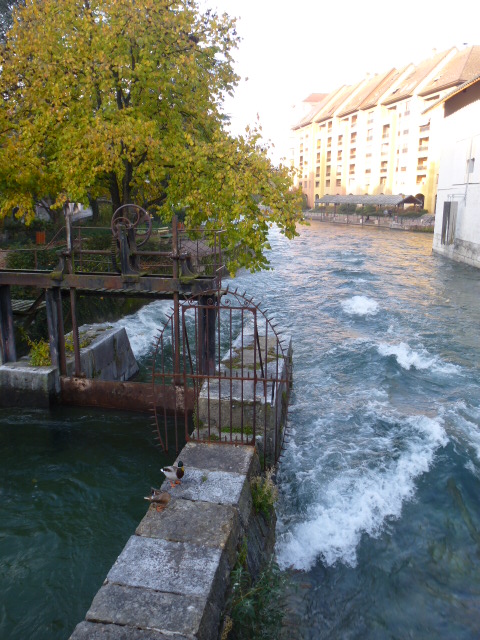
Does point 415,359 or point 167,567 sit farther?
point 415,359

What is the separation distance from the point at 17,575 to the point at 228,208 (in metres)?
8.98

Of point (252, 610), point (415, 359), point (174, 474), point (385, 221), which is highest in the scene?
point (385, 221)

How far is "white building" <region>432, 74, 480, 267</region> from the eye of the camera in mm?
31552

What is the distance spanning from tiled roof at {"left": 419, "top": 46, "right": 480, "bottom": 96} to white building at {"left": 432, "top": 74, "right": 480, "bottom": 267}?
17001mm

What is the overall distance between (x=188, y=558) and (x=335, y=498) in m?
3.72

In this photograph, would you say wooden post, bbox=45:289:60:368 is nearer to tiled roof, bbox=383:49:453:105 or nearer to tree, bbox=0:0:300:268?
tree, bbox=0:0:300:268

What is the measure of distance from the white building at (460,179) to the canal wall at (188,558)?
28.8 meters

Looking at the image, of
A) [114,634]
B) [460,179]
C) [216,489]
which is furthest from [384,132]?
[114,634]

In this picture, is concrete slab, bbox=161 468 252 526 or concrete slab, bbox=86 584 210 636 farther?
concrete slab, bbox=161 468 252 526

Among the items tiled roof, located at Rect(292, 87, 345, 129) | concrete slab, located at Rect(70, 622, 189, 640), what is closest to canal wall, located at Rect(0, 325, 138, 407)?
concrete slab, located at Rect(70, 622, 189, 640)

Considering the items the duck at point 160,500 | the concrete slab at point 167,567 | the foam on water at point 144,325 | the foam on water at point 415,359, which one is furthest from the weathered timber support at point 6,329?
the foam on water at point 415,359

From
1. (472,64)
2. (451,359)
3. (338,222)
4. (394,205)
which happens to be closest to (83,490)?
(451,359)

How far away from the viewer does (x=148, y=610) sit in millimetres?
4660

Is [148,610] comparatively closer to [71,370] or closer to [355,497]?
[355,497]
